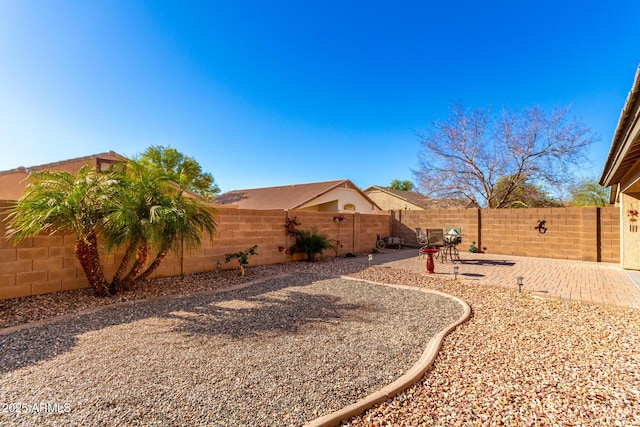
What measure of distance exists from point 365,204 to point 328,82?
14284mm

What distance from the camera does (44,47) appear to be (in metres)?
7.29

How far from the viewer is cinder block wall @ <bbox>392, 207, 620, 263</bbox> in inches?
391

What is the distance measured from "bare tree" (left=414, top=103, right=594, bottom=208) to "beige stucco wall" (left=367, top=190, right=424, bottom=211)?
11.0 metres

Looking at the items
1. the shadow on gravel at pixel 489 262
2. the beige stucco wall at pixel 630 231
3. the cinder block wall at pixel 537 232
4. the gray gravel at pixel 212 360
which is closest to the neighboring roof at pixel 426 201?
the cinder block wall at pixel 537 232

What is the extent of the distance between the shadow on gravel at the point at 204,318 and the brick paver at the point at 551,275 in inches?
169

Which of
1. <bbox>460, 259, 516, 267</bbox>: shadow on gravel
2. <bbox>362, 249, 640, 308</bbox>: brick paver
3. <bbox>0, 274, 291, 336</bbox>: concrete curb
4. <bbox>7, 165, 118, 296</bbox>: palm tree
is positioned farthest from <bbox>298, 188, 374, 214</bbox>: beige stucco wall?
<bbox>7, 165, 118, 296</bbox>: palm tree

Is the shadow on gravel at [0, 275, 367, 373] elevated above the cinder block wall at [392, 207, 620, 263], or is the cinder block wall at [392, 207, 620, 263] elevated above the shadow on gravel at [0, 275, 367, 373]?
the cinder block wall at [392, 207, 620, 263]

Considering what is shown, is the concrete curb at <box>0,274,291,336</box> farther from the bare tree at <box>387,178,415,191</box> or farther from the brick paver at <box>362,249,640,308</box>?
the bare tree at <box>387,178,415,191</box>

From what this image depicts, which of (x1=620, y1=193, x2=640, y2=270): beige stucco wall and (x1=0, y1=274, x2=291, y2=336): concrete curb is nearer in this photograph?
(x1=0, y1=274, x2=291, y2=336): concrete curb

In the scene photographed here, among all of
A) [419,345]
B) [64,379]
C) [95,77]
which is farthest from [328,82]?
[64,379]

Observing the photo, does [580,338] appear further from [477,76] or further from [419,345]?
[477,76]

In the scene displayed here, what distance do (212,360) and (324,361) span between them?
1.13 metres

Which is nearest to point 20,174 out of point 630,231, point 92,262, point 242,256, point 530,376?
point 92,262

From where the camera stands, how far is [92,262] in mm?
5062
